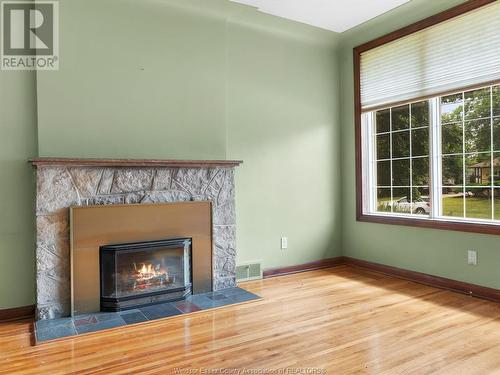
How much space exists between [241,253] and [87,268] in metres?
1.57

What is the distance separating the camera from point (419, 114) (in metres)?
4.07

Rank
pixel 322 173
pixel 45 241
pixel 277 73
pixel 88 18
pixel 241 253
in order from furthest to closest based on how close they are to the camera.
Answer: pixel 322 173
pixel 277 73
pixel 241 253
pixel 88 18
pixel 45 241

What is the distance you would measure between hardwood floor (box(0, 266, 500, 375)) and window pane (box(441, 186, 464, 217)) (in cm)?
79

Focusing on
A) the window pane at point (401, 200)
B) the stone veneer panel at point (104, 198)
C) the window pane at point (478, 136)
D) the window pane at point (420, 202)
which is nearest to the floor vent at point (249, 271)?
the stone veneer panel at point (104, 198)

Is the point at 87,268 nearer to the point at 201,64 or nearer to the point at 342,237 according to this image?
the point at 201,64

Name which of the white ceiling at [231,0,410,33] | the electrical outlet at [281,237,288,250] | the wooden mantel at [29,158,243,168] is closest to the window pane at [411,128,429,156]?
the white ceiling at [231,0,410,33]

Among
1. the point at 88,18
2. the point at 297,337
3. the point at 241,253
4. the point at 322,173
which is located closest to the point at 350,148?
the point at 322,173

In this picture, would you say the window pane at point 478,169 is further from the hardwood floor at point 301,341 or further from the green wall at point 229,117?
the hardwood floor at point 301,341

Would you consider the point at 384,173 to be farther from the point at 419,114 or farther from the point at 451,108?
the point at 451,108

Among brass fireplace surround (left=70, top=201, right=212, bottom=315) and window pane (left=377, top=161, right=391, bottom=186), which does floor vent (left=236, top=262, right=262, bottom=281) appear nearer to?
brass fireplace surround (left=70, top=201, right=212, bottom=315)

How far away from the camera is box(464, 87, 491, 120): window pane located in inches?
138

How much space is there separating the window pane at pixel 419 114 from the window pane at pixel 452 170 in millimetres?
452

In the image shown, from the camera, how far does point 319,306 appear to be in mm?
3273

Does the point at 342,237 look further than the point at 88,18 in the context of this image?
Yes
